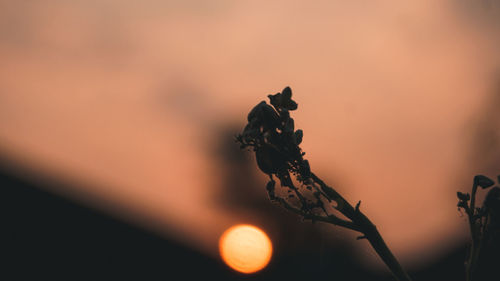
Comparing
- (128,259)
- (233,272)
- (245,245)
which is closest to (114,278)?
(128,259)

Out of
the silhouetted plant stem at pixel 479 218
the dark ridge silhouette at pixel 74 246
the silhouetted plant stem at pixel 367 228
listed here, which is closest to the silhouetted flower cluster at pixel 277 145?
the silhouetted plant stem at pixel 367 228

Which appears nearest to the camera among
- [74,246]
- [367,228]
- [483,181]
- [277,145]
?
[367,228]

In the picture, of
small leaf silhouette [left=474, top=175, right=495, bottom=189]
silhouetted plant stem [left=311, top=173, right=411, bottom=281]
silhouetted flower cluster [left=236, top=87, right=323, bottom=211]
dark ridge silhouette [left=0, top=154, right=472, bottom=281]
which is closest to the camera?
silhouetted plant stem [left=311, top=173, right=411, bottom=281]

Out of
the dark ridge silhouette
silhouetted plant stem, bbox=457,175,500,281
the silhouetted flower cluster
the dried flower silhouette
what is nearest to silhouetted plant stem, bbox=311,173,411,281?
the dried flower silhouette

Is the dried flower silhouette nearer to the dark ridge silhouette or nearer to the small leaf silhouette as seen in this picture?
the small leaf silhouette

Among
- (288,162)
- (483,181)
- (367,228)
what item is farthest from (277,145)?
(483,181)

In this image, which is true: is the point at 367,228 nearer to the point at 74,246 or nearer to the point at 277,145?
the point at 277,145

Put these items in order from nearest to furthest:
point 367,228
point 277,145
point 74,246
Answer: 1. point 367,228
2. point 277,145
3. point 74,246

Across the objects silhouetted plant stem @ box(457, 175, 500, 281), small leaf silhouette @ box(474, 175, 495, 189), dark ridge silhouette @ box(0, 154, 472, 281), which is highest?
dark ridge silhouette @ box(0, 154, 472, 281)
